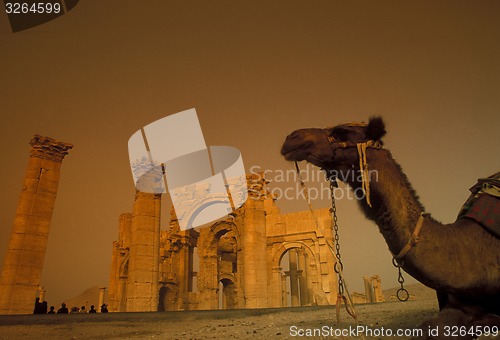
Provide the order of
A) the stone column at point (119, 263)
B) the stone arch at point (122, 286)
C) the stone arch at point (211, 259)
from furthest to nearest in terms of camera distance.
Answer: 1. the stone column at point (119, 263)
2. the stone arch at point (122, 286)
3. the stone arch at point (211, 259)

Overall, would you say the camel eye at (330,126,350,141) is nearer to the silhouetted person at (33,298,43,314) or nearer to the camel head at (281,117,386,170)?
the camel head at (281,117,386,170)

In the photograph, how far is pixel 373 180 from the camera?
2992 millimetres

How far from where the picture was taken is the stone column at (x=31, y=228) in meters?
13.6

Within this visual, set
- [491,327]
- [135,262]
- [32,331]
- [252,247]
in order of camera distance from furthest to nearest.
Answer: [252,247] < [135,262] < [32,331] < [491,327]

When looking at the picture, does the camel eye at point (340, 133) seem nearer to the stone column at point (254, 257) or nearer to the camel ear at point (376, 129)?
the camel ear at point (376, 129)

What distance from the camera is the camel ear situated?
10.2 feet

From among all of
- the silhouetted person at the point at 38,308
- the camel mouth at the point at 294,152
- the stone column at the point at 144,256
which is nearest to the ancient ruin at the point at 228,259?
the stone column at the point at 144,256

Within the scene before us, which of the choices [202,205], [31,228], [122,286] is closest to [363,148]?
[31,228]

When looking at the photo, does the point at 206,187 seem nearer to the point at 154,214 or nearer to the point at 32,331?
the point at 154,214

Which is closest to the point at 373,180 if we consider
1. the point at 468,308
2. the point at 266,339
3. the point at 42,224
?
the point at 468,308

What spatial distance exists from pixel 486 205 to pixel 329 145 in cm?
146

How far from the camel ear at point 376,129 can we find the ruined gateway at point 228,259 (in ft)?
51.5

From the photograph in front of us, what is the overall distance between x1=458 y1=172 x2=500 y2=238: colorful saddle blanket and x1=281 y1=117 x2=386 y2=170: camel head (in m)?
Result: 1.04

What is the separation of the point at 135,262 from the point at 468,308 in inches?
627
